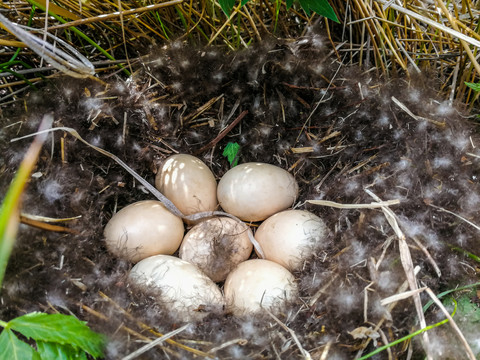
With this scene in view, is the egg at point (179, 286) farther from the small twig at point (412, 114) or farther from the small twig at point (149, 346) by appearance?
the small twig at point (412, 114)

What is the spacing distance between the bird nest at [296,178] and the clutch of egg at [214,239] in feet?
0.16

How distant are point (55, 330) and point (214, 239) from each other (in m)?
0.62

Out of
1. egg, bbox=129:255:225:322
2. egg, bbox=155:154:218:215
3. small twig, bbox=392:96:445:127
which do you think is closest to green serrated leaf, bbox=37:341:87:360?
egg, bbox=129:255:225:322

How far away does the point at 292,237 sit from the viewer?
1344 millimetres

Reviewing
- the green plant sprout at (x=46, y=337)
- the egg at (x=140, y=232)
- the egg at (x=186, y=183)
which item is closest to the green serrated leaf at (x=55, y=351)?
the green plant sprout at (x=46, y=337)

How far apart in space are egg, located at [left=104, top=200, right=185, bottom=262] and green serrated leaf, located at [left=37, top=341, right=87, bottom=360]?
1.50 ft

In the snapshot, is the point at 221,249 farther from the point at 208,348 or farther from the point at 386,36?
the point at 386,36

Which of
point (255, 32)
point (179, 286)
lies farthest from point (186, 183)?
point (255, 32)

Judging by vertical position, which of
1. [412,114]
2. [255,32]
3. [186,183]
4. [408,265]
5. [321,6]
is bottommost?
[186,183]

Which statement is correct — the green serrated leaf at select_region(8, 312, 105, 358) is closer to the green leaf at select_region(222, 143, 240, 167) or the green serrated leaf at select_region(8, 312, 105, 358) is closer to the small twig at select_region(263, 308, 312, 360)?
the small twig at select_region(263, 308, 312, 360)

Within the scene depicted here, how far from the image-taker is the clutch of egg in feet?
4.07

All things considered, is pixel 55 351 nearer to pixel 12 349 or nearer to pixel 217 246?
pixel 12 349

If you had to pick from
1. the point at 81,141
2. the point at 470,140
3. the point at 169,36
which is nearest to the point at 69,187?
the point at 81,141

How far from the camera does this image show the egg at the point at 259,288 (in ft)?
4.01
